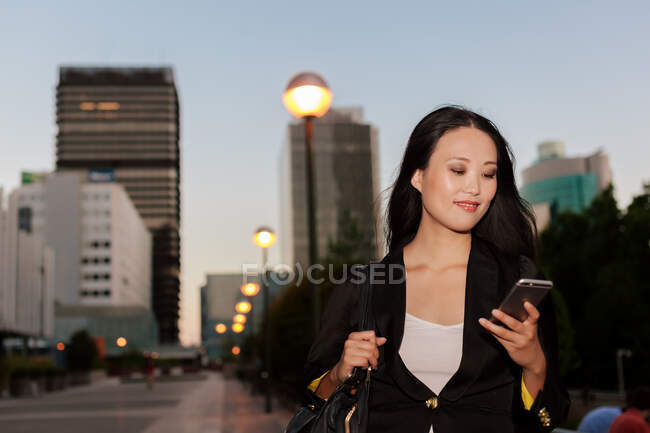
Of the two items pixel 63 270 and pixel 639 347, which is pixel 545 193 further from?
pixel 639 347

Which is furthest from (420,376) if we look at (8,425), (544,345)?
(8,425)

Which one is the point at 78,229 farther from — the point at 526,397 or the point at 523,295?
the point at 523,295

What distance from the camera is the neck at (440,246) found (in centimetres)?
266

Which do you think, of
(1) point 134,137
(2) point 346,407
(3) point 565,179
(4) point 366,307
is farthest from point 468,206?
(1) point 134,137

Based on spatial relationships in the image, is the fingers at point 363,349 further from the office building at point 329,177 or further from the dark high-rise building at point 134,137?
the dark high-rise building at point 134,137

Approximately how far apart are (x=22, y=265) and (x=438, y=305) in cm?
7402

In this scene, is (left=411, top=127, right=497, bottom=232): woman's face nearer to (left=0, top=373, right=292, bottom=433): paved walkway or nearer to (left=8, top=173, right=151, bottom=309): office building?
(left=0, top=373, right=292, bottom=433): paved walkway

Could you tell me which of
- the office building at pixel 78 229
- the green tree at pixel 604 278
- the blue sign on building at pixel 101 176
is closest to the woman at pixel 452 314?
the green tree at pixel 604 278

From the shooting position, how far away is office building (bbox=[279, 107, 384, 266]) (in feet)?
→ 449

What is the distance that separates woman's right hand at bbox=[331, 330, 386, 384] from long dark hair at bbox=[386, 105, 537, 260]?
506mm

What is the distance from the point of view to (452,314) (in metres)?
2.52

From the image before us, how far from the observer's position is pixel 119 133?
598ft

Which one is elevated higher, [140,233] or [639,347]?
[140,233]

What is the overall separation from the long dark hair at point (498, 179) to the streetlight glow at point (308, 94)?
6696 mm
